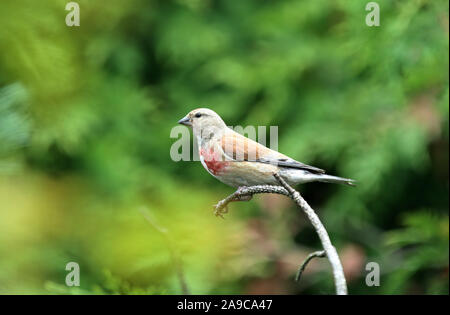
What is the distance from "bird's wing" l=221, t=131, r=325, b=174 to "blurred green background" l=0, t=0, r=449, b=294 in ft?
5.73

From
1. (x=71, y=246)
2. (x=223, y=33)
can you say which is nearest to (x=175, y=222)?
(x=71, y=246)

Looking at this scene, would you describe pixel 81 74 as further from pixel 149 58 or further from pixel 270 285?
pixel 270 285

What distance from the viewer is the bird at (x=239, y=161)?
5.73 feet

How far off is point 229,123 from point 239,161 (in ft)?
9.69

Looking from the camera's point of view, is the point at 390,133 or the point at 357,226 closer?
the point at 390,133

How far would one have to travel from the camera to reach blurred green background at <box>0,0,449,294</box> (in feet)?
13.2

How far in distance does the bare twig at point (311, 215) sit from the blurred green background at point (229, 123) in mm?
2046

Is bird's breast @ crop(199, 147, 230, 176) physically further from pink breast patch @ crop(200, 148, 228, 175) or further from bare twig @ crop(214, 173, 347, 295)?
bare twig @ crop(214, 173, 347, 295)

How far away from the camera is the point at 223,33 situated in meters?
5.42
